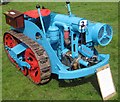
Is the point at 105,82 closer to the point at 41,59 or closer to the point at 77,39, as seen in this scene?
the point at 77,39

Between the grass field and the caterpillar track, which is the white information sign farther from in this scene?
the caterpillar track

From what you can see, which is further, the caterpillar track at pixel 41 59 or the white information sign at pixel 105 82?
the caterpillar track at pixel 41 59

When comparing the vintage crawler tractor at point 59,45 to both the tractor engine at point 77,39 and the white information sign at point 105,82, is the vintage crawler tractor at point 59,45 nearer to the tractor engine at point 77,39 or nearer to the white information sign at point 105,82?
the tractor engine at point 77,39

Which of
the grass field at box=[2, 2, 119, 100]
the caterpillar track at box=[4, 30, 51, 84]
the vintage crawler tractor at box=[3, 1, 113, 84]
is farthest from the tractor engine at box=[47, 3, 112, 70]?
the grass field at box=[2, 2, 119, 100]

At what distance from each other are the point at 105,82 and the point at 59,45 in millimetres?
1373

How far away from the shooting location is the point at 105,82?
574cm

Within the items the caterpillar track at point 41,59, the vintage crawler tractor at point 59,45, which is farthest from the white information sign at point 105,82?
the caterpillar track at point 41,59

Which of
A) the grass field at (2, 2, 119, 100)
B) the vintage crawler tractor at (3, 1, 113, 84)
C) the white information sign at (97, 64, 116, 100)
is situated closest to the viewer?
the white information sign at (97, 64, 116, 100)

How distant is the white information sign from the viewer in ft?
18.6

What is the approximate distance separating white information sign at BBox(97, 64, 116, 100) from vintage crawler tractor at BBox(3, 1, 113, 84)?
148 mm

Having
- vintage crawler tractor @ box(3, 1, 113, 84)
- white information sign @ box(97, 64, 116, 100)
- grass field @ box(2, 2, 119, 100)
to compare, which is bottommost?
grass field @ box(2, 2, 119, 100)

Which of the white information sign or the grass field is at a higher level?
the white information sign

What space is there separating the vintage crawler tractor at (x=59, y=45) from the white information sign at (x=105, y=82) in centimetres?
15

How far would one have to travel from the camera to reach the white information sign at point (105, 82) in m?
5.66
